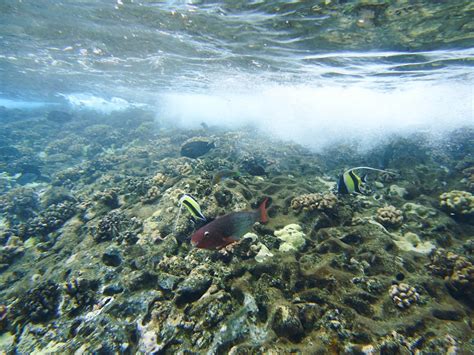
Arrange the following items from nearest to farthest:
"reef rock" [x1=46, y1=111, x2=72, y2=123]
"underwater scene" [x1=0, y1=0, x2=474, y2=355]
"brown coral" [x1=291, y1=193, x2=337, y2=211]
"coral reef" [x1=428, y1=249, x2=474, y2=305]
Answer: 1. "underwater scene" [x1=0, y1=0, x2=474, y2=355]
2. "coral reef" [x1=428, y1=249, x2=474, y2=305]
3. "brown coral" [x1=291, y1=193, x2=337, y2=211]
4. "reef rock" [x1=46, y1=111, x2=72, y2=123]

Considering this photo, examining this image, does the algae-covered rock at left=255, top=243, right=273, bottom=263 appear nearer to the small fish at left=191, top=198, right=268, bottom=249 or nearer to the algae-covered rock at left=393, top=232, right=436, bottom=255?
the small fish at left=191, top=198, right=268, bottom=249

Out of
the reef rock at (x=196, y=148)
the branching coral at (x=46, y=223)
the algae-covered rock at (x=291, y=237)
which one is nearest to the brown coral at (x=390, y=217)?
the algae-covered rock at (x=291, y=237)

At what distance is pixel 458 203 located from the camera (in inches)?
289

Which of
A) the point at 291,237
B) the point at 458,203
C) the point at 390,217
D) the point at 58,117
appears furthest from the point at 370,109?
the point at 58,117

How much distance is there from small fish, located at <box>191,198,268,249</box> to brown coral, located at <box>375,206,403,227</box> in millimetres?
5435

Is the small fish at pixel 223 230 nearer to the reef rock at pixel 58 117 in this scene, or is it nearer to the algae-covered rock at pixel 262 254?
the algae-covered rock at pixel 262 254

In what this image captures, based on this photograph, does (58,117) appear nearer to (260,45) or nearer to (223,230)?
(260,45)

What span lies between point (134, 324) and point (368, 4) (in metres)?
12.9

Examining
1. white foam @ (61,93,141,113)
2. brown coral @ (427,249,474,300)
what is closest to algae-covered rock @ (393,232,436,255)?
brown coral @ (427,249,474,300)

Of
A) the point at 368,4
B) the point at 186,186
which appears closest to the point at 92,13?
the point at 186,186

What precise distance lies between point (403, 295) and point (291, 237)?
7.90 feet

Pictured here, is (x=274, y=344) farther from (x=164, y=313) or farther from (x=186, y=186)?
(x=186, y=186)

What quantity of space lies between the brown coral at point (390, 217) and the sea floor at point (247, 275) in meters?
0.04

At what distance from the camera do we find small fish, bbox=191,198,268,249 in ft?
10.6
